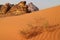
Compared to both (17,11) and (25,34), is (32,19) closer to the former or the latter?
(25,34)

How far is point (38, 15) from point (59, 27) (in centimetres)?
25

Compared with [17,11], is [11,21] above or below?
above

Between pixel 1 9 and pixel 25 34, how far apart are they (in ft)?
4.22

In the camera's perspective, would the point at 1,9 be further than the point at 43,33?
Yes

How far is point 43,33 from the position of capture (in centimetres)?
98

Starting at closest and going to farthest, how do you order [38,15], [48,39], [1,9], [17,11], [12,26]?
[48,39] → [12,26] → [38,15] → [17,11] → [1,9]

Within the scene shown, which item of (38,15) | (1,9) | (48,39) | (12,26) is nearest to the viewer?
(48,39)

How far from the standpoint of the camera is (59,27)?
103cm

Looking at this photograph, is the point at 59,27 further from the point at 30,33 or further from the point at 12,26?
the point at 12,26

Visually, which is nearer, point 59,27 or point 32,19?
point 59,27

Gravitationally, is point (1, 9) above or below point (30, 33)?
below

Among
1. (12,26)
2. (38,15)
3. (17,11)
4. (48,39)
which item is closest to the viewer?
(48,39)

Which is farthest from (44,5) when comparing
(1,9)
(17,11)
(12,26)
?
(12,26)

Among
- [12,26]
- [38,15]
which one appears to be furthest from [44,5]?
[12,26]
